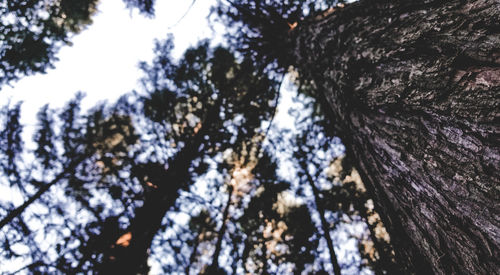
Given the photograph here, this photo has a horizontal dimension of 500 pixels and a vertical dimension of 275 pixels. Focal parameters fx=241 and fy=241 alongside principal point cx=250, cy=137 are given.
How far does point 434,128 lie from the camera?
0.85m

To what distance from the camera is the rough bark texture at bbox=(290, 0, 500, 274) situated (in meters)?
0.66

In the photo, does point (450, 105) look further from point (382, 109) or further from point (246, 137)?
point (246, 137)

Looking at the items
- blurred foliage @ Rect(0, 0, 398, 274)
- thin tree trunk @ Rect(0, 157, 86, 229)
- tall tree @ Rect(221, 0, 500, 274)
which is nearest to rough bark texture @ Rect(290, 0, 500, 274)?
tall tree @ Rect(221, 0, 500, 274)

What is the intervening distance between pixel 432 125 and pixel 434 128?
2cm

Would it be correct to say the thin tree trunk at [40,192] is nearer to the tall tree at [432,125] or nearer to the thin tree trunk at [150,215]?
the thin tree trunk at [150,215]

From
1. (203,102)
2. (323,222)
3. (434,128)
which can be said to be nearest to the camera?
(434,128)

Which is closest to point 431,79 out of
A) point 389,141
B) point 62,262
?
point 389,141

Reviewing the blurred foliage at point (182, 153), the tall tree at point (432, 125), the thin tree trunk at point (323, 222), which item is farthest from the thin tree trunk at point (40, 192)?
the tall tree at point (432, 125)

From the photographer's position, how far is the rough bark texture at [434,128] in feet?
2.16

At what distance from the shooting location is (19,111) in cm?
609

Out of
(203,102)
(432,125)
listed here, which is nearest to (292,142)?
(203,102)

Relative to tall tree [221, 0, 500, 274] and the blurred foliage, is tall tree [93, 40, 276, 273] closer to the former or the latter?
the blurred foliage

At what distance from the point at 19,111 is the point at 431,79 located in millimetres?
8337

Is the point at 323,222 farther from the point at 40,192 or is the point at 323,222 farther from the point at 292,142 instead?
the point at 40,192
